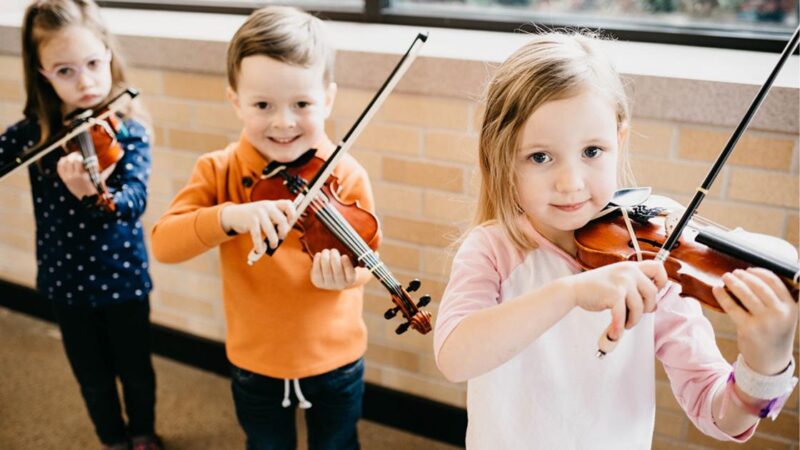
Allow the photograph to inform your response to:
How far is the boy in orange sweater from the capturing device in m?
1.23

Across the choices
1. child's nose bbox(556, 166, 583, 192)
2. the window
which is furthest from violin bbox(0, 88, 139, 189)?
child's nose bbox(556, 166, 583, 192)

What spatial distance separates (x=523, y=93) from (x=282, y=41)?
19.6 inches

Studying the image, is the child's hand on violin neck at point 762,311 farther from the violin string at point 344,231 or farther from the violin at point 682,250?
the violin string at point 344,231

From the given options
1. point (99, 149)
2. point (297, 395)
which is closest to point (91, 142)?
point (99, 149)

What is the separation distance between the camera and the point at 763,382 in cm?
84

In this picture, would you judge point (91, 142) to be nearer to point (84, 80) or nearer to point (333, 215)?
point (84, 80)

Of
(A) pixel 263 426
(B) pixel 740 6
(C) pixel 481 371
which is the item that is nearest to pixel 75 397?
(A) pixel 263 426

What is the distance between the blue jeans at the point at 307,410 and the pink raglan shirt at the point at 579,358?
1.61 ft

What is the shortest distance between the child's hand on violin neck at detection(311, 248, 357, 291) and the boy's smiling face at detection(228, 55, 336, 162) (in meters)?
0.21

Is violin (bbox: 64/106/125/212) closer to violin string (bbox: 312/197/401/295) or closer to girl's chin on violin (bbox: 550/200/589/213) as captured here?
violin string (bbox: 312/197/401/295)

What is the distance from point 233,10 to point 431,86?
34.7 inches

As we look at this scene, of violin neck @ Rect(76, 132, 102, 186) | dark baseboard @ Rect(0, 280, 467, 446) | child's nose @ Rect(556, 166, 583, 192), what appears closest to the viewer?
child's nose @ Rect(556, 166, 583, 192)

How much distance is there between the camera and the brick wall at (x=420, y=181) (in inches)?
56.1

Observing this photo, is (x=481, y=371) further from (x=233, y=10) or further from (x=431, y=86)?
(x=233, y=10)
